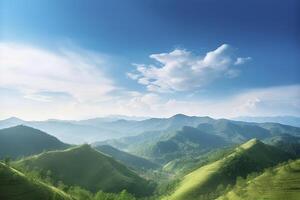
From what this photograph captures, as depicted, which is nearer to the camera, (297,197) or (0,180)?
(0,180)

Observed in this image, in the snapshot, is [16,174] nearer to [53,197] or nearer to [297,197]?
[53,197]

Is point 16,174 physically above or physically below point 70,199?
→ above

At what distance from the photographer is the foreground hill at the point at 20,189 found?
151000mm

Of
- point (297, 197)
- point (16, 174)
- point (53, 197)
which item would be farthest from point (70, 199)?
point (297, 197)

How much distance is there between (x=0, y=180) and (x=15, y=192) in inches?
392

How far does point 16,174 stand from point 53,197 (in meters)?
22.9

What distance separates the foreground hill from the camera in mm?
151000

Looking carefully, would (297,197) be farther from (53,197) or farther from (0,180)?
(0,180)

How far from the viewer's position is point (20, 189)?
157750 millimetres

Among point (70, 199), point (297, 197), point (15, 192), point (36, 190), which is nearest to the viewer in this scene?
point (15, 192)

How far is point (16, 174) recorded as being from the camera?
167 meters

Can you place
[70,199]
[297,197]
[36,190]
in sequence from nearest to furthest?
[36,190] < [70,199] < [297,197]

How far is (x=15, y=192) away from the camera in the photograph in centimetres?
15338

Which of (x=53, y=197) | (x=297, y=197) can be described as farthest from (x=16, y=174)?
(x=297, y=197)
